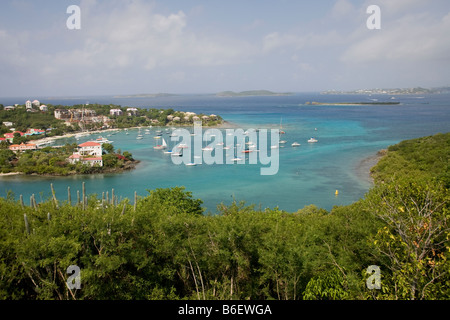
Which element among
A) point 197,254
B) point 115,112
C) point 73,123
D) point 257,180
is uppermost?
point 115,112

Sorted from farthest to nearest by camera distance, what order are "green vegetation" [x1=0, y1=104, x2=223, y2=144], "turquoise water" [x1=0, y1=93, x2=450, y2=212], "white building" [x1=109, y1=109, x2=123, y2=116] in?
"white building" [x1=109, y1=109, x2=123, y2=116] < "green vegetation" [x1=0, y1=104, x2=223, y2=144] < "turquoise water" [x1=0, y1=93, x2=450, y2=212]

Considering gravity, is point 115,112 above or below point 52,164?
above

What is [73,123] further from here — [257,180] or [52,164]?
[257,180]

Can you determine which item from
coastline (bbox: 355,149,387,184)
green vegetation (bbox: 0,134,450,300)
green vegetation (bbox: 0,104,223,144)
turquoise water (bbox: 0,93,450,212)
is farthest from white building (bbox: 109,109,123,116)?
green vegetation (bbox: 0,134,450,300)

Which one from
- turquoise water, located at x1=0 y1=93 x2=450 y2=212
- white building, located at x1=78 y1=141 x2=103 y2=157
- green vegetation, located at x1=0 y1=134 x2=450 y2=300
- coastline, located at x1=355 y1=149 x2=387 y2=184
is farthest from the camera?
white building, located at x1=78 y1=141 x2=103 y2=157

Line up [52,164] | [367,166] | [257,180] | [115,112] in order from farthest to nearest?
[115,112]
[52,164]
[367,166]
[257,180]

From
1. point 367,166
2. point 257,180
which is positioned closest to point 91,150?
point 257,180

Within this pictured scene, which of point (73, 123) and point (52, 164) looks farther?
point (73, 123)

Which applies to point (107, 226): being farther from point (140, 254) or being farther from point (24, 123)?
point (24, 123)

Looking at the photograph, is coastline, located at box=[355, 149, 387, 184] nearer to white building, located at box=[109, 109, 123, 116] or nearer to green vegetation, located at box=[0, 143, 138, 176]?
green vegetation, located at box=[0, 143, 138, 176]

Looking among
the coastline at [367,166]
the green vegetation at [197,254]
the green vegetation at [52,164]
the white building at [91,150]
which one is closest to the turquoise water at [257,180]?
the coastline at [367,166]

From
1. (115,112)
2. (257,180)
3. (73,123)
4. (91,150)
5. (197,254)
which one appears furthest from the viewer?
(115,112)
